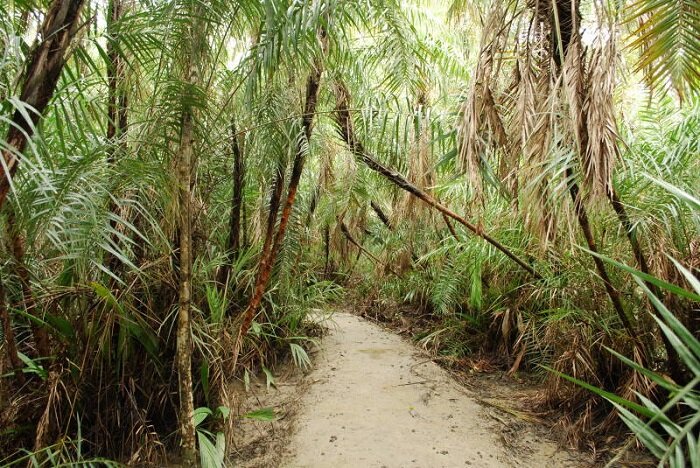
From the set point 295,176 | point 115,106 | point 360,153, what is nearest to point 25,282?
point 115,106

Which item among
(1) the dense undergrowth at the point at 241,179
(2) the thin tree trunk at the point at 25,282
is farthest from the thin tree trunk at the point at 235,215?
(2) the thin tree trunk at the point at 25,282

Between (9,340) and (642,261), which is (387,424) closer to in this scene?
(642,261)

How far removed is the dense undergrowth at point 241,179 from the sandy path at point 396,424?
16.8 inches

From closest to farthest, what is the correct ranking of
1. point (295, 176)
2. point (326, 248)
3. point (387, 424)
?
point (387, 424) → point (295, 176) → point (326, 248)

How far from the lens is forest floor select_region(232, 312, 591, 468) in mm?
2553

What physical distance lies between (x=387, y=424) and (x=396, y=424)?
6 cm

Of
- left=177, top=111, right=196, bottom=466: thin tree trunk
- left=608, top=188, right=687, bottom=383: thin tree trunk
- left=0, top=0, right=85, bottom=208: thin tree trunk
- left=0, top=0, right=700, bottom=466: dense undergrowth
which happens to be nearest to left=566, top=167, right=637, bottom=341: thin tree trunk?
left=0, top=0, right=700, bottom=466: dense undergrowth

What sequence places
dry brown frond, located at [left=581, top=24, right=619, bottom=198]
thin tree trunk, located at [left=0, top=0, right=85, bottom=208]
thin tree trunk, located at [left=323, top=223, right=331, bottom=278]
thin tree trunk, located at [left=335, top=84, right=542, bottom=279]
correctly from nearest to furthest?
thin tree trunk, located at [left=0, top=0, right=85, bottom=208] < dry brown frond, located at [left=581, top=24, right=619, bottom=198] < thin tree trunk, located at [left=335, top=84, right=542, bottom=279] < thin tree trunk, located at [left=323, top=223, right=331, bottom=278]

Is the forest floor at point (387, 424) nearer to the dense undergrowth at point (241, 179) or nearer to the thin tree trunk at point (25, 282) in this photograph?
the dense undergrowth at point (241, 179)

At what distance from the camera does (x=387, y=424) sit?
289cm

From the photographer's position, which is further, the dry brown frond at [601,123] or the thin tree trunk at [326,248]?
the thin tree trunk at [326,248]

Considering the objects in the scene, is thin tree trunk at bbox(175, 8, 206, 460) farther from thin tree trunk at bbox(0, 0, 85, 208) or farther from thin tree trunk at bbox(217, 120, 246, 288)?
thin tree trunk at bbox(217, 120, 246, 288)

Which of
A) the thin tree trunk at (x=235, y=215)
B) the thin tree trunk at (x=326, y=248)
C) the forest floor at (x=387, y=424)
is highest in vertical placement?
the thin tree trunk at (x=235, y=215)

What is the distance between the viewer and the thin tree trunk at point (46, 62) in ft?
4.85
